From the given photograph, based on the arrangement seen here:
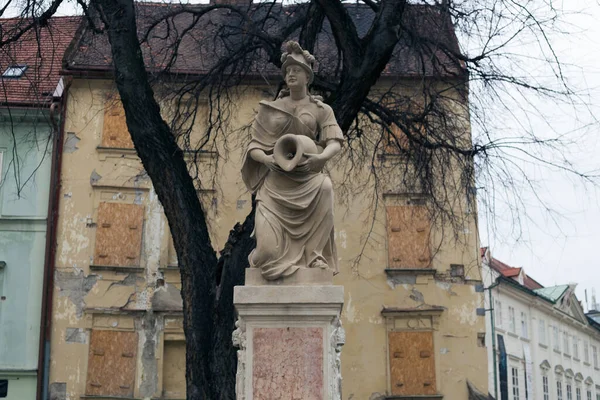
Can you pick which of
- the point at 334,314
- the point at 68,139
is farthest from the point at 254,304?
the point at 68,139

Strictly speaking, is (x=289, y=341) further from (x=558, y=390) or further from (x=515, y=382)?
(x=558, y=390)

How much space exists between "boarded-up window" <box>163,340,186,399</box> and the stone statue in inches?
554

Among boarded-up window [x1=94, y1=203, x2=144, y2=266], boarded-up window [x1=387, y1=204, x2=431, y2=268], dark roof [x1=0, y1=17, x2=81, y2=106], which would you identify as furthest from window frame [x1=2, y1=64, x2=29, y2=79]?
boarded-up window [x1=387, y1=204, x2=431, y2=268]

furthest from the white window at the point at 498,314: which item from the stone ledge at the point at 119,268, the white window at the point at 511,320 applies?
the stone ledge at the point at 119,268

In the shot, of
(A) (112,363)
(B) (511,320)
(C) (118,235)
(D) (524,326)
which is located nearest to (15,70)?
(C) (118,235)

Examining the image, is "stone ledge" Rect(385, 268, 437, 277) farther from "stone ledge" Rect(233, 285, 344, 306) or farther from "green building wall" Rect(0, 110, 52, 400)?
"stone ledge" Rect(233, 285, 344, 306)

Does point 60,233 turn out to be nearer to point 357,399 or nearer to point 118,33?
point 357,399

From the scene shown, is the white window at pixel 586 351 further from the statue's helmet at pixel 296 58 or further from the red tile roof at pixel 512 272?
the statue's helmet at pixel 296 58

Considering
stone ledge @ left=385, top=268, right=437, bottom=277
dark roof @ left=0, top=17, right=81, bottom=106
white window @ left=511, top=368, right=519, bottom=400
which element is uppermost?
dark roof @ left=0, top=17, right=81, bottom=106

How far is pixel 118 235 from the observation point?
22703mm

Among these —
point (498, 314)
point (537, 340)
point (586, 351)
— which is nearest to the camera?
point (498, 314)

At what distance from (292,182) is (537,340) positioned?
A: 3206cm

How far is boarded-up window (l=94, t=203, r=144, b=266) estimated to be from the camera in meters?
22.6

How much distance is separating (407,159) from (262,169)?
5.62m
